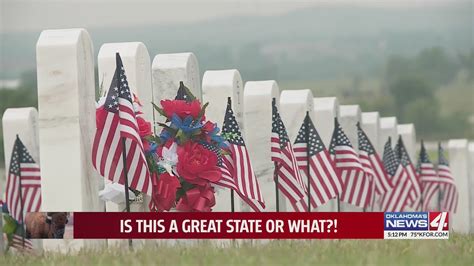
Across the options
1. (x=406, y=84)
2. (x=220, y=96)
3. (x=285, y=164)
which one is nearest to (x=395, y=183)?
(x=285, y=164)

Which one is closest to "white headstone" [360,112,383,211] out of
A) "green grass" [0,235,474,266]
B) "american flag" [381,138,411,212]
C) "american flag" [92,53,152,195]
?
"american flag" [381,138,411,212]

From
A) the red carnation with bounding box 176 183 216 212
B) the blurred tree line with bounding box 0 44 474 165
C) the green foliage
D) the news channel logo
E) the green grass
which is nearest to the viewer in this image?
the green grass

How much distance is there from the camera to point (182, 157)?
1376 centimetres

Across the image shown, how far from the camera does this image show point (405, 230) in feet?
42.5

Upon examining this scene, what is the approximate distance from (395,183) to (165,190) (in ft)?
34.0

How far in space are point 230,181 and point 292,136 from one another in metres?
5.20

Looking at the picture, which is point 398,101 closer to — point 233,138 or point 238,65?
point 238,65

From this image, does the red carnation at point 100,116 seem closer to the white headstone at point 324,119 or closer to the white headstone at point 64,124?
the white headstone at point 64,124

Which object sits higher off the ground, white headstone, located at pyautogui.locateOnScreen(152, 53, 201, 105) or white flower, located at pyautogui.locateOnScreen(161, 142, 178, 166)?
white headstone, located at pyautogui.locateOnScreen(152, 53, 201, 105)

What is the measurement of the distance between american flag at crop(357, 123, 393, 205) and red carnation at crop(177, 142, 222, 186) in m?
7.05

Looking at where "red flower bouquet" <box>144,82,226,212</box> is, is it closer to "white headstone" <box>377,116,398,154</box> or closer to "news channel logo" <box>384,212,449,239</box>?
"news channel logo" <box>384,212,449,239</box>

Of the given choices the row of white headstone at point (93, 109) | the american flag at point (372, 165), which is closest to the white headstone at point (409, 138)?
the american flag at point (372, 165)

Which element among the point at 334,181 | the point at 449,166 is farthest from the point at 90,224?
the point at 449,166

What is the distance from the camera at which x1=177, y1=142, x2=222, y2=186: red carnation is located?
13758mm
